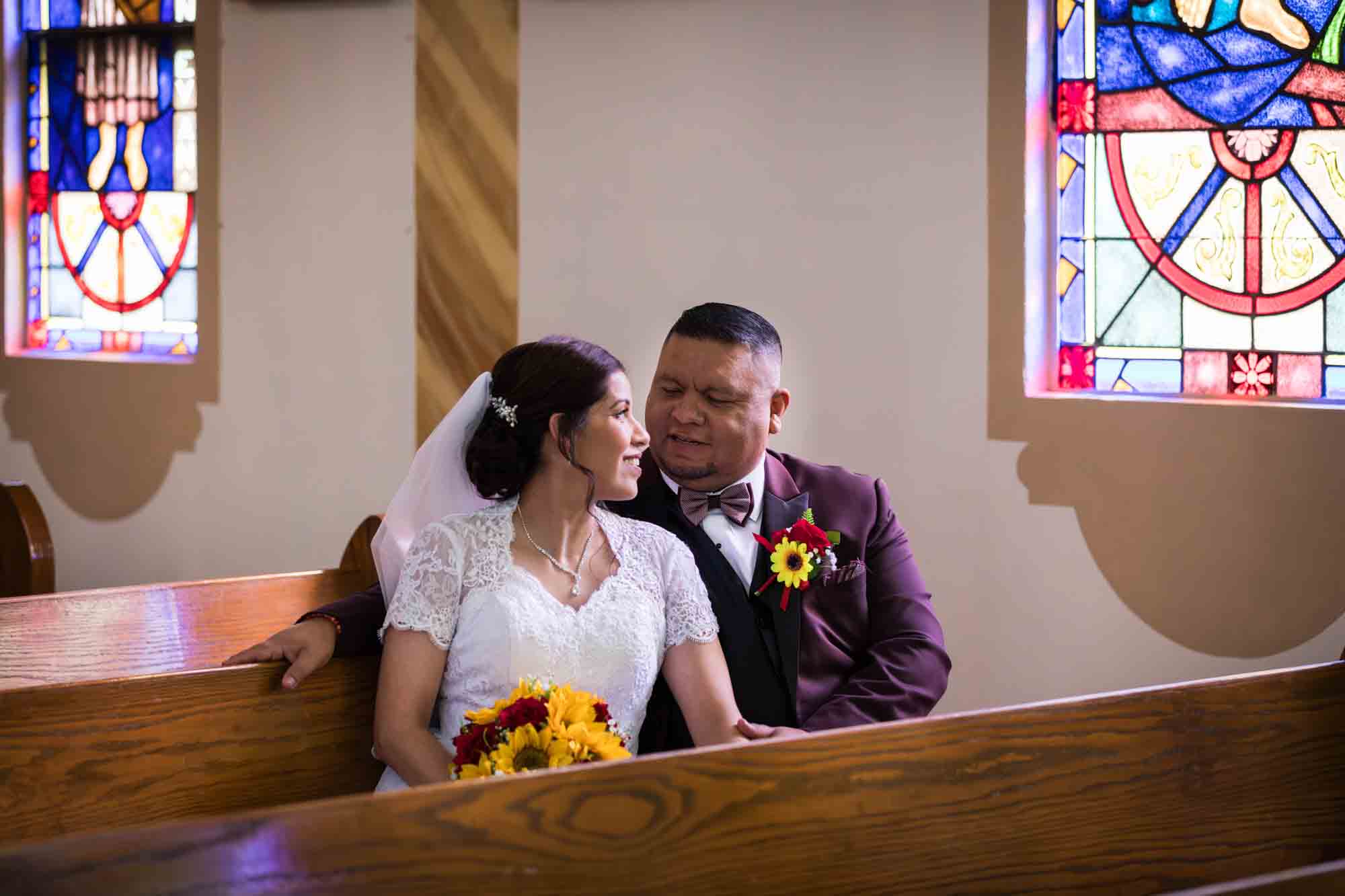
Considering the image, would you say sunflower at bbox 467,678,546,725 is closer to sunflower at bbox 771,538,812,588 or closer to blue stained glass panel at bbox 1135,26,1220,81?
sunflower at bbox 771,538,812,588

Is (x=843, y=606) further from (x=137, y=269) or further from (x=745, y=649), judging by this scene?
(x=137, y=269)

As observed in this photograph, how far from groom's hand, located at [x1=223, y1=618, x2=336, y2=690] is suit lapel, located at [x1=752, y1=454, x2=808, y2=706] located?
2.86 feet

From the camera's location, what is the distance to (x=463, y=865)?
5.63 feet

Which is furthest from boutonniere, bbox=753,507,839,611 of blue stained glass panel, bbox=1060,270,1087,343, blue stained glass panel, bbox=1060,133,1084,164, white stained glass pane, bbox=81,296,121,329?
white stained glass pane, bbox=81,296,121,329

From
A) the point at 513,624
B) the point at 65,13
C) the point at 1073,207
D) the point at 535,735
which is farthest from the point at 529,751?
the point at 65,13

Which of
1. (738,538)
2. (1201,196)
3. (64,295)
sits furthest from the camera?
(64,295)

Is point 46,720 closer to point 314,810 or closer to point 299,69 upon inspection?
→ point 314,810

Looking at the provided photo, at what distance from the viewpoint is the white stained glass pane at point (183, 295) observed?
5.71 m

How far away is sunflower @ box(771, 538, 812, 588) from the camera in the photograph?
2938 mm

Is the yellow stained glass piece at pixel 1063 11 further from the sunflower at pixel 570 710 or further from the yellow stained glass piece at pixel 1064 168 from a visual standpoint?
the sunflower at pixel 570 710

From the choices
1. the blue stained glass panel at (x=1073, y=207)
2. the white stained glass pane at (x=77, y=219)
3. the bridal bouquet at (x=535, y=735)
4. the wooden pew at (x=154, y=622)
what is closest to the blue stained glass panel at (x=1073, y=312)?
the blue stained glass panel at (x=1073, y=207)

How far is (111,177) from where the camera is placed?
5.82 metres

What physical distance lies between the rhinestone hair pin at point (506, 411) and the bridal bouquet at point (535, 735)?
56 cm

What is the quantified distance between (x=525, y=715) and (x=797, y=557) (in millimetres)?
815
